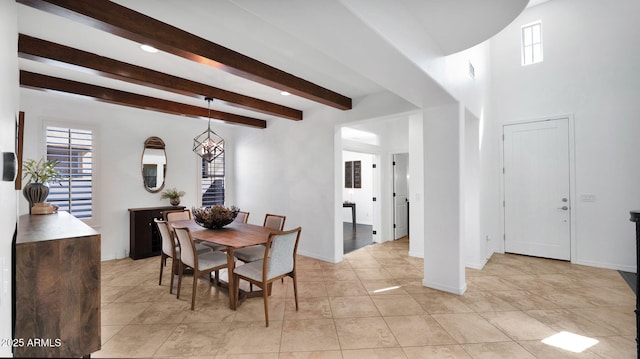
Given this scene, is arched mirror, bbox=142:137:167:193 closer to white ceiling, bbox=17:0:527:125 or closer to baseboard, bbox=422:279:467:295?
white ceiling, bbox=17:0:527:125

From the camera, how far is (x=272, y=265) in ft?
8.85

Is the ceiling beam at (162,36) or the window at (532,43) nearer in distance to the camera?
the ceiling beam at (162,36)

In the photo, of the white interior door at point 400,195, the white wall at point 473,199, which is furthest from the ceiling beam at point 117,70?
the white interior door at point 400,195

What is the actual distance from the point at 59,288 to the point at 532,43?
21.5 ft

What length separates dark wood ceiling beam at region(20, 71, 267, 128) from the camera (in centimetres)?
310

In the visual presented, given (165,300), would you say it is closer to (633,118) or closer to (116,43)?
(116,43)

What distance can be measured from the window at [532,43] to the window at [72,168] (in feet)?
24.1

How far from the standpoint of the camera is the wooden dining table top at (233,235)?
2.88 metres

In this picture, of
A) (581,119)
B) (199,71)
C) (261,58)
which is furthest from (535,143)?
(199,71)

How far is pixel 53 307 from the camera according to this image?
4.00ft

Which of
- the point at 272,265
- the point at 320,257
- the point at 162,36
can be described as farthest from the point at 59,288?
the point at 320,257

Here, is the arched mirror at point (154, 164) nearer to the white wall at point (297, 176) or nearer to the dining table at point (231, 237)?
the white wall at point (297, 176)

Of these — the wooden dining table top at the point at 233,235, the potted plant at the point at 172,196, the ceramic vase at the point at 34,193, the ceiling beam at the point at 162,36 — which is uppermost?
the ceiling beam at the point at 162,36

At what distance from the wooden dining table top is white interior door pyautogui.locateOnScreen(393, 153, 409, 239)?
3.41m
